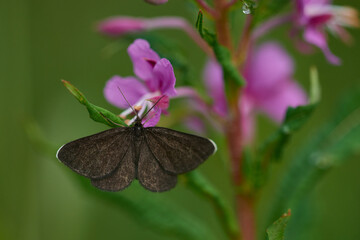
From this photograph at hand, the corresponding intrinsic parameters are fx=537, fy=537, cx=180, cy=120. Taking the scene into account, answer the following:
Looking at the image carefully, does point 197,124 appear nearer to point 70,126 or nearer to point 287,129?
point 287,129

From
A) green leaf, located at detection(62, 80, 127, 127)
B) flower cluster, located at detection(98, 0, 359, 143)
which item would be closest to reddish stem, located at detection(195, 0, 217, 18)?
flower cluster, located at detection(98, 0, 359, 143)

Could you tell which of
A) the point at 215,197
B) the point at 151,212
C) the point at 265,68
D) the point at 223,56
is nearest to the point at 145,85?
the point at 223,56

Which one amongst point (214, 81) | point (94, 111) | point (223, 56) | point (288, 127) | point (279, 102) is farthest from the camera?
point (279, 102)

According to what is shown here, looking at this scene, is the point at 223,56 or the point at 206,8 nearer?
the point at 223,56

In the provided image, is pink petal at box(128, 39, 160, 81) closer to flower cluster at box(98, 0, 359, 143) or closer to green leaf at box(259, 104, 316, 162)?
flower cluster at box(98, 0, 359, 143)

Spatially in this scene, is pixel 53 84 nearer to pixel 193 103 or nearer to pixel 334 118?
pixel 193 103

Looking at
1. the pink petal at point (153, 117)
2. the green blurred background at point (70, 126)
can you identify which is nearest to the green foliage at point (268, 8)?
the green blurred background at point (70, 126)

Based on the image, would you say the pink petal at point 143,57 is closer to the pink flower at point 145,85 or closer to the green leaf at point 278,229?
the pink flower at point 145,85
